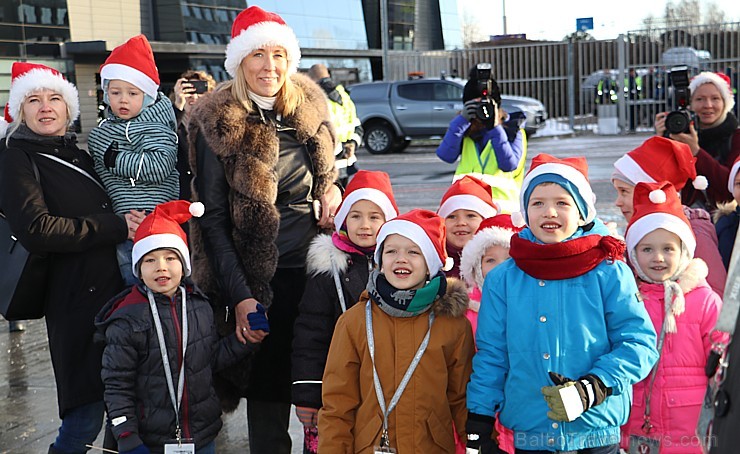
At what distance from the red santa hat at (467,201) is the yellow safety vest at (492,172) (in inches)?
46.0

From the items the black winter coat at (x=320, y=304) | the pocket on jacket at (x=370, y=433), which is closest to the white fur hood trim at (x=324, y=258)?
the black winter coat at (x=320, y=304)

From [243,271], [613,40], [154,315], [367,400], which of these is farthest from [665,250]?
[613,40]

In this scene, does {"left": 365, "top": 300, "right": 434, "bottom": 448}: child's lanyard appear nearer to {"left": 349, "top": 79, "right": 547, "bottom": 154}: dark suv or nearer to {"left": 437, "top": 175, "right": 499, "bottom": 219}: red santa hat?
{"left": 437, "top": 175, "right": 499, "bottom": 219}: red santa hat

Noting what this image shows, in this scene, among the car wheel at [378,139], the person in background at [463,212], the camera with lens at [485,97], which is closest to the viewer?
the person in background at [463,212]

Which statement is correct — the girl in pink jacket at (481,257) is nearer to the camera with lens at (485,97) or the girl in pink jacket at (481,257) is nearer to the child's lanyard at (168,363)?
the child's lanyard at (168,363)

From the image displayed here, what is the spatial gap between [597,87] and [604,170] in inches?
436

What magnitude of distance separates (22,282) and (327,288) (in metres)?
1.42

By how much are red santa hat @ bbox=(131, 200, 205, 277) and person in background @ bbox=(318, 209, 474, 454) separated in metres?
0.93

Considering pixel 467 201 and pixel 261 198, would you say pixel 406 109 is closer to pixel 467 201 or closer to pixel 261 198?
pixel 467 201

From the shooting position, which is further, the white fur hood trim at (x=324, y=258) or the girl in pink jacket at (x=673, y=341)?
the white fur hood trim at (x=324, y=258)

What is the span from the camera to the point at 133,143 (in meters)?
4.18

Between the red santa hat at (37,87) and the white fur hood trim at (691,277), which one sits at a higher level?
the red santa hat at (37,87)

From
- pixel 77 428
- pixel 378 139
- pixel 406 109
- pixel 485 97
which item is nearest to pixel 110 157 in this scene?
pixel 77 428

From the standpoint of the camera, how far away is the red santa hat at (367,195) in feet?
13.3
